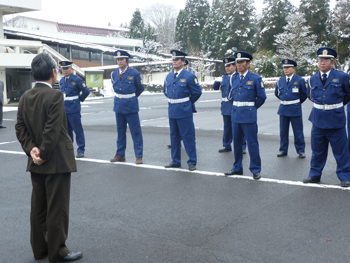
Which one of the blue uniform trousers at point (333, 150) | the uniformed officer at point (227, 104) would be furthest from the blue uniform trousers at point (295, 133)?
the blue uniform trousers at point (333, 150)

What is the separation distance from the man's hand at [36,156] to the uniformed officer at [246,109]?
4116 millimetres

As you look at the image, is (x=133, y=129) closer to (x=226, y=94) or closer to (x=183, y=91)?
(x=183, y=91)

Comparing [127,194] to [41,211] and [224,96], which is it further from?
[224,96]

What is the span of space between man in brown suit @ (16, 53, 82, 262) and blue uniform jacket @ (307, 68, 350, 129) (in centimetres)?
420

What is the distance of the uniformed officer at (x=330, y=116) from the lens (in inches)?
253

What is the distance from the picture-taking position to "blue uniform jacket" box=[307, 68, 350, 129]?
6.41 meters

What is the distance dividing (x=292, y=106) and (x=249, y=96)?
2.20 meters

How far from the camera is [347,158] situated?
6465 mm

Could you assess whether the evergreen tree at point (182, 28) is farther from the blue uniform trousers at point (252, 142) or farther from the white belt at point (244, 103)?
the blue uniform trousers at point (252, 142)

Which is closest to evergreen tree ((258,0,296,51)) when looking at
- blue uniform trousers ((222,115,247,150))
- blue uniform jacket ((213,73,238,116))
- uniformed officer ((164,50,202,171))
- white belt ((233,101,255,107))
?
blue uniform jacket ((213,73,238,116))


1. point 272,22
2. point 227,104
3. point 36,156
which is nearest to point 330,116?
point 227,104

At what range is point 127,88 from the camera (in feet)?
28.2

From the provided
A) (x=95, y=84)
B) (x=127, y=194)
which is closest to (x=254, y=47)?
(x=95, y=84)

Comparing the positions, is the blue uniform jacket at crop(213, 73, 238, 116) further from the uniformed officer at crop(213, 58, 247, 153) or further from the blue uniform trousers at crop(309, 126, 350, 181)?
the blue uniform trousers at crop(309, 126, 350, 181)
